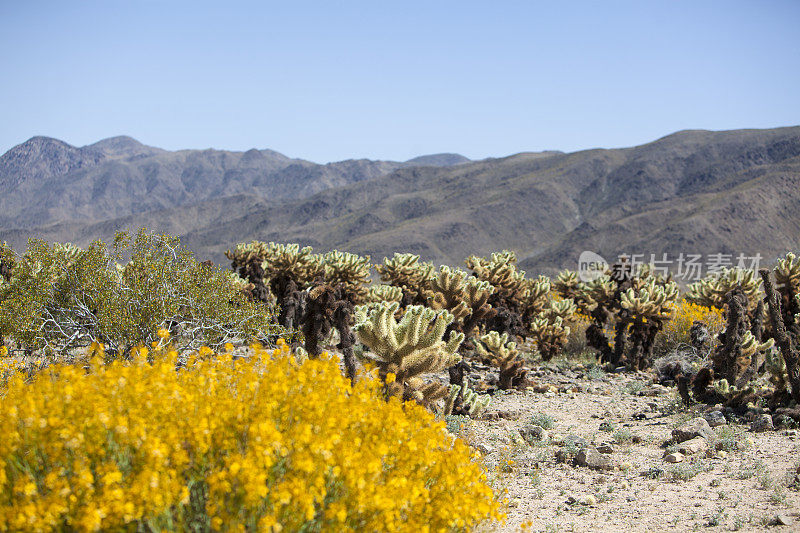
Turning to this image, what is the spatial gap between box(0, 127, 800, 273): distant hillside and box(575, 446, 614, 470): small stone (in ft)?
196

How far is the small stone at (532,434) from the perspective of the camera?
27.9ft

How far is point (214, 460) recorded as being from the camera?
3.69 meters

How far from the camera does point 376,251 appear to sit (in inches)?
3076

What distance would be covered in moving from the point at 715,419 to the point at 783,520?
3.67 meters

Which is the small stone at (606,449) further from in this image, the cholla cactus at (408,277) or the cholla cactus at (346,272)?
the cholla cactus at (408,277)

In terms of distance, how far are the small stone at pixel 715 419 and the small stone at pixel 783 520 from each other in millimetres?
3456

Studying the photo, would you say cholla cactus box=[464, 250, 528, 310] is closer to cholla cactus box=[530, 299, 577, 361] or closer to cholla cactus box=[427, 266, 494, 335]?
cholla cactus box=[530, 299, 577, 361]

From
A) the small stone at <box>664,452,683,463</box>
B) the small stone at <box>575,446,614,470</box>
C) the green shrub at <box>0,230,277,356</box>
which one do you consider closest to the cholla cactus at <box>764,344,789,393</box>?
the small stone at <box>664,452,683,463</box>

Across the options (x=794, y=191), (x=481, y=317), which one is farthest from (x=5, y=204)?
(x=481, y=317)

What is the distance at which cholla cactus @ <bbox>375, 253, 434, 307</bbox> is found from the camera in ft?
49.0

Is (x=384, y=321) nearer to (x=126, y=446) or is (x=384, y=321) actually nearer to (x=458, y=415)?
(x=458, y=415)

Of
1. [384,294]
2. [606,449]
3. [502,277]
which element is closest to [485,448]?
[606,449]

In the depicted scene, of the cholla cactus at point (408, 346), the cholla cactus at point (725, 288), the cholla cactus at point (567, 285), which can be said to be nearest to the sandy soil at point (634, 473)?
the cholla cactus at point (408, 346)

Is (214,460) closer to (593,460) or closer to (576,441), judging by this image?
(593,460)
